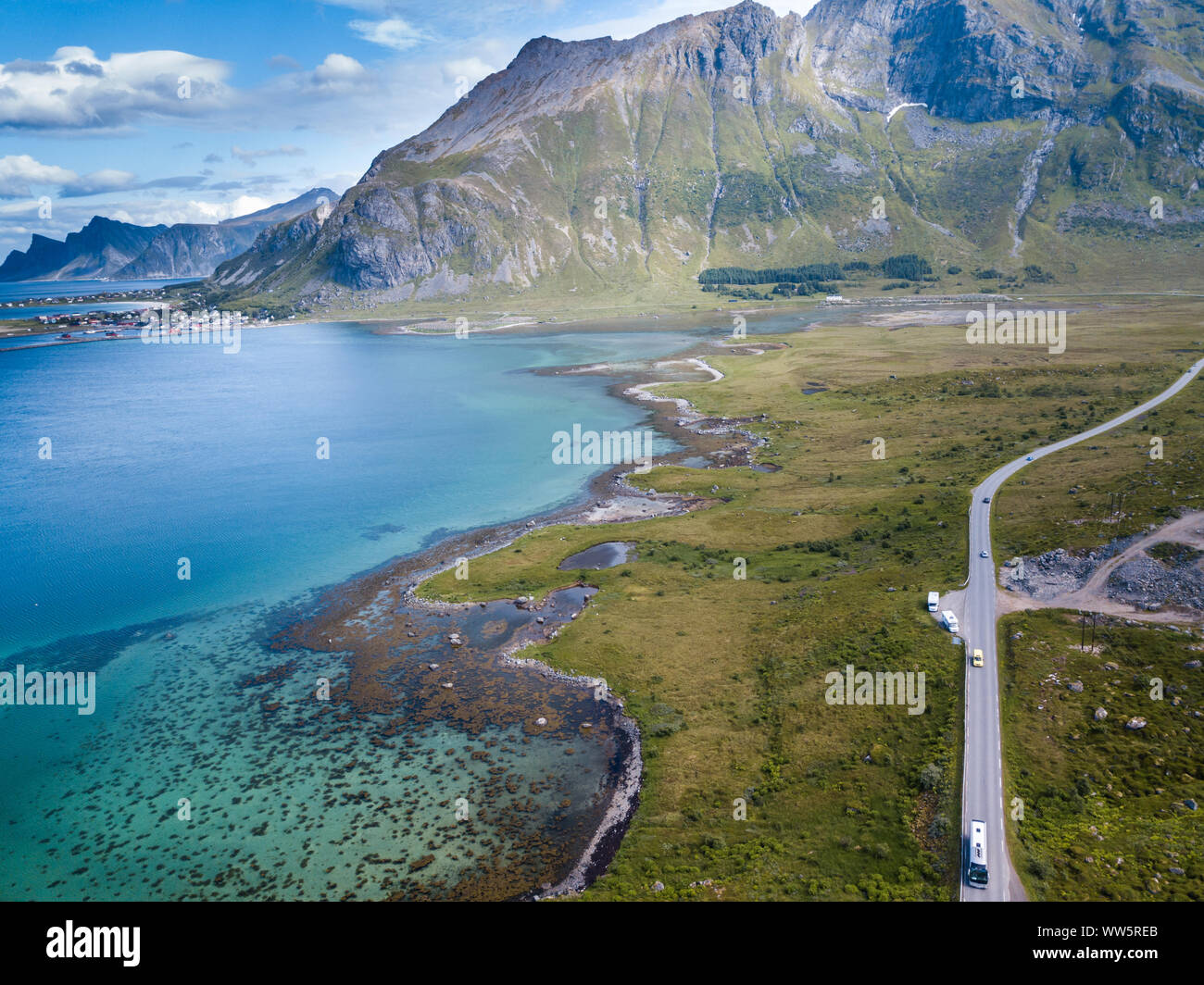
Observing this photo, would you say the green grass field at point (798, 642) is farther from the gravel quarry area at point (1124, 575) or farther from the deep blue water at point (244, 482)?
the deep blue water at point (244, 482)

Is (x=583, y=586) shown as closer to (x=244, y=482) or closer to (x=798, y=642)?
(x=798, y=642)

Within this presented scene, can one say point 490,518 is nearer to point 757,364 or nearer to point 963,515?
point 963,515

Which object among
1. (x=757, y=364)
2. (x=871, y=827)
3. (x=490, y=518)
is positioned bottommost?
(x=871, y=827)

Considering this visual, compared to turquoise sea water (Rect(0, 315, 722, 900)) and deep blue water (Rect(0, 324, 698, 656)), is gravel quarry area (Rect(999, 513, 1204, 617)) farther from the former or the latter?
deep blue water (Rect(0, 324, 698, 656))

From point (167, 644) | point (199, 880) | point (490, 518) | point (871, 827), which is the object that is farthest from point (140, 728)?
point (871, 827)

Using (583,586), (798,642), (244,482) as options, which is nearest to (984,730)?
(798,642)

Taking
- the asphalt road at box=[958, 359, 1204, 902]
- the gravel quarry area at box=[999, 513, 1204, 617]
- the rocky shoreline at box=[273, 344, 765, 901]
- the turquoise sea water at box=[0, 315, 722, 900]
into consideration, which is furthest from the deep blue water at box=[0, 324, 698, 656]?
the gravel quarry area at box=[999, 513, 1204, 617]
